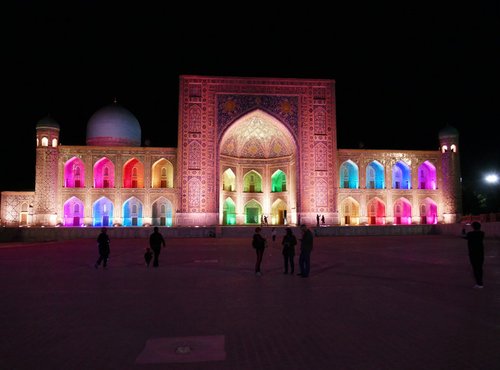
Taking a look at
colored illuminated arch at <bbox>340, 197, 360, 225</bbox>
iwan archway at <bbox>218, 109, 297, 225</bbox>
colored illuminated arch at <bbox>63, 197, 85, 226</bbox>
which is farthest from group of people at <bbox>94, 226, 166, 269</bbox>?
colored illuminated arch at <bbox>340, 197, 360, 225</bbox>

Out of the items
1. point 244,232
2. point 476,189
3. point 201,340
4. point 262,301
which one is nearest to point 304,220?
point 244,232

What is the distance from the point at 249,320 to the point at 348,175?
33789 millimetres

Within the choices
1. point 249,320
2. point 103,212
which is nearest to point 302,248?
point 249,320

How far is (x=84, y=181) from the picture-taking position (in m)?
35.2

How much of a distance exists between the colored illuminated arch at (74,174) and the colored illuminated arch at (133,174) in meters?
3.15

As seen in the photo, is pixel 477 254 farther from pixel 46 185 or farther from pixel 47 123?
pixel 47 123

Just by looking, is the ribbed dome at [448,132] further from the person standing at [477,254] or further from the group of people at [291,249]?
the person standing at [477,254]

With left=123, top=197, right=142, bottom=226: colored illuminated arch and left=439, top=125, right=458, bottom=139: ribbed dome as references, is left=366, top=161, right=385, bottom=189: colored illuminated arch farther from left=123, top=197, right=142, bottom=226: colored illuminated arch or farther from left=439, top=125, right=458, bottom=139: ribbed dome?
left=123, top=197, right=142, bottom=226: colored illuminated arch

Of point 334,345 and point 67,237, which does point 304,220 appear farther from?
point 334,345

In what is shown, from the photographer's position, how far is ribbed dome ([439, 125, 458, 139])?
38.6 m

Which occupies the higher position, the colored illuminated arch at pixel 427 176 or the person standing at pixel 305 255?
the colored illuminated arch at pixel 427 176

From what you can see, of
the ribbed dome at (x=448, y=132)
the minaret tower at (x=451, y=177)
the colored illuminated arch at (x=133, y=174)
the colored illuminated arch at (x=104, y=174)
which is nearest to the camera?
the colored illuminated arch at (x=104, y=174)

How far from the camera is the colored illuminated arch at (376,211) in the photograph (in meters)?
38.1

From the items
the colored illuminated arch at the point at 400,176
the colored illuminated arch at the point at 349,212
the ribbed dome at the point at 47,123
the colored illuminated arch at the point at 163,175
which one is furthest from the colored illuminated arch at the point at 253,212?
the ribbed dome at the point at 47,123
